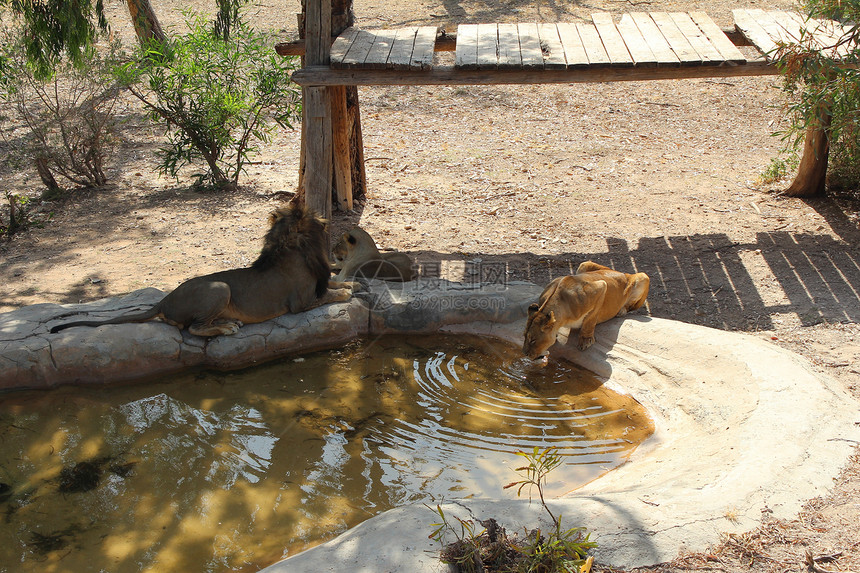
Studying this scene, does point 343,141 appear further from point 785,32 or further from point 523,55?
point 785,32

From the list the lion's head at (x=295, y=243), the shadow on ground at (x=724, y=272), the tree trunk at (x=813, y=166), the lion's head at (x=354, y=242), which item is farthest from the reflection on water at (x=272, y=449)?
the tree trunk at (x=813, y=166)

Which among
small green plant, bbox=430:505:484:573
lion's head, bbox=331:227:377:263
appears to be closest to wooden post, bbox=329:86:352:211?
lion's head, bbox=331:227:377:263

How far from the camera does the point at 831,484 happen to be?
3.96 m

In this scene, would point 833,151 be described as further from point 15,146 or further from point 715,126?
point 15,146

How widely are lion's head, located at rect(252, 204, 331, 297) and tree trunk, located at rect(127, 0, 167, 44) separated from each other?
233 inches

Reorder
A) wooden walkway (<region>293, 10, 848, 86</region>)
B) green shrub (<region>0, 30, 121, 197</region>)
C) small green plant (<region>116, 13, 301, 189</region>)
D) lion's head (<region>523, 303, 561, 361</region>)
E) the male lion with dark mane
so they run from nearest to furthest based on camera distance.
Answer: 1. lion's head (<region>523, 303, 561, 361</region>)
2. the male lion with dark mane
3. wooden walkway (<region>293, 10, 848, 86</region>)
4. small green plant (<region>116, 13, 301, 189</region>)
5. green shrub (<region>0, 30, 121, 197</region>)

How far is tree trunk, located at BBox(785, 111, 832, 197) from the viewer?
891 cm

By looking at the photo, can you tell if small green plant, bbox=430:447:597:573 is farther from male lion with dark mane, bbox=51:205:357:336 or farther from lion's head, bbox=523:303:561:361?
male lion with dark mane, bbox=51:205:357:336

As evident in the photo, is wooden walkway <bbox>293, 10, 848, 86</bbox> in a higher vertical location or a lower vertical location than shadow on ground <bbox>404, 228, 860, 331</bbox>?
higher

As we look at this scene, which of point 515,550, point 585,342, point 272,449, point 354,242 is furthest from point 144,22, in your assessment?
point 515,550

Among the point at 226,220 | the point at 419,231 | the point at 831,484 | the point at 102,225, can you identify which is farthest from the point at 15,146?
the point at 831,484

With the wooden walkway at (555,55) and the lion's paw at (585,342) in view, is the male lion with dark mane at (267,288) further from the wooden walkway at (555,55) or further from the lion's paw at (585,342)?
the lion's paw at (585,342)

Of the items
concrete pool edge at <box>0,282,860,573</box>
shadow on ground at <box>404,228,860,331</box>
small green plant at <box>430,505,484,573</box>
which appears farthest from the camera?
shadow on ground at <box>404,228,860,331</box>

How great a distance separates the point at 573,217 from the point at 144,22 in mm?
7268
